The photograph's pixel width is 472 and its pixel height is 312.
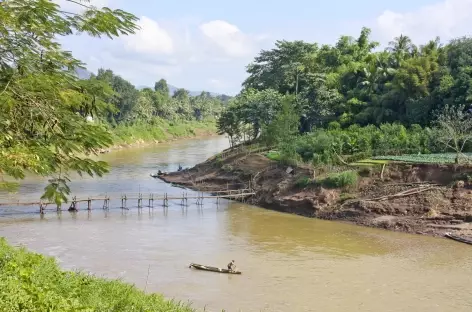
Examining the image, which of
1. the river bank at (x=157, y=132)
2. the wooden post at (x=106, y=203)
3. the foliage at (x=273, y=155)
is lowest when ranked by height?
the wooden post at (x=106, y=203)

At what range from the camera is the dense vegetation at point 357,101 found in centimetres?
3703

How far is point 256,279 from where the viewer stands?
20.5 meters

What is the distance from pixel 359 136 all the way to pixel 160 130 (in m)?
52.0

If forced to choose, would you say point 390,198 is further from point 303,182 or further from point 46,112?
point 46,112

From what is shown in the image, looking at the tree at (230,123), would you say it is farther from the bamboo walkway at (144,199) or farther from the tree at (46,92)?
the tree at (46,92)

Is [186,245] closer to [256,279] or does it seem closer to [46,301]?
[256,279]

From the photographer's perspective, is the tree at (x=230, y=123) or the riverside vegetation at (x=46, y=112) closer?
the riverside vegetation at (x=46, y=112)

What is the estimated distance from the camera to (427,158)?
33594 millimetres

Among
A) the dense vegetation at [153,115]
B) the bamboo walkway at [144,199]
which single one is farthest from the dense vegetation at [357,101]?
the dense vegetation at [153,115]

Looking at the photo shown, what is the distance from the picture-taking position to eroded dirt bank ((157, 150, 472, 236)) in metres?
29.0

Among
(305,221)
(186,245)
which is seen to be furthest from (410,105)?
(186,245)

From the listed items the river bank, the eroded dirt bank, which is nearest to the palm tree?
the eroded dirt bank

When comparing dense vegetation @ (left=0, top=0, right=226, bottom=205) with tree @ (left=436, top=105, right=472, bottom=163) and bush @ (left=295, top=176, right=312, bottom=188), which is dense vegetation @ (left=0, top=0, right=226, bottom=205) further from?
tree @ (left=436, top=105, right=472, bottom=163)

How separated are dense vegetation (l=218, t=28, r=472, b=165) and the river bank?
75.6 feet
